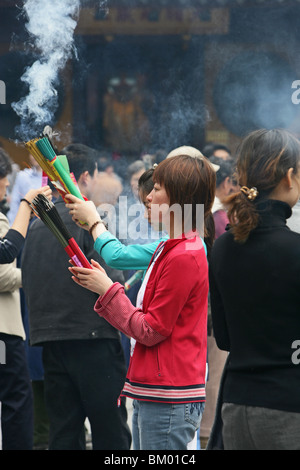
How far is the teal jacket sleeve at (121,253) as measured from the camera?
2.40 metres

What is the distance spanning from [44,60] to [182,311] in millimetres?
1545

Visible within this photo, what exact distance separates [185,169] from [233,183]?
7.55 ft

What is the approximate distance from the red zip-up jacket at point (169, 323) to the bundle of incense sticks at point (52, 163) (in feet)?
1.37

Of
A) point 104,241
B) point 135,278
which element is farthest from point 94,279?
point 135,278

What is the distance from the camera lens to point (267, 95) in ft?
15.9

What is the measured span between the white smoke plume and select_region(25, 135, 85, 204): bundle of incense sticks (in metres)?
0.81

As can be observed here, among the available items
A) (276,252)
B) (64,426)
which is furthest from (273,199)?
(64,426)

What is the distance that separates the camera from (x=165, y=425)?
2.25m

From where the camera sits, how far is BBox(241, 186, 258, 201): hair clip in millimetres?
1928
